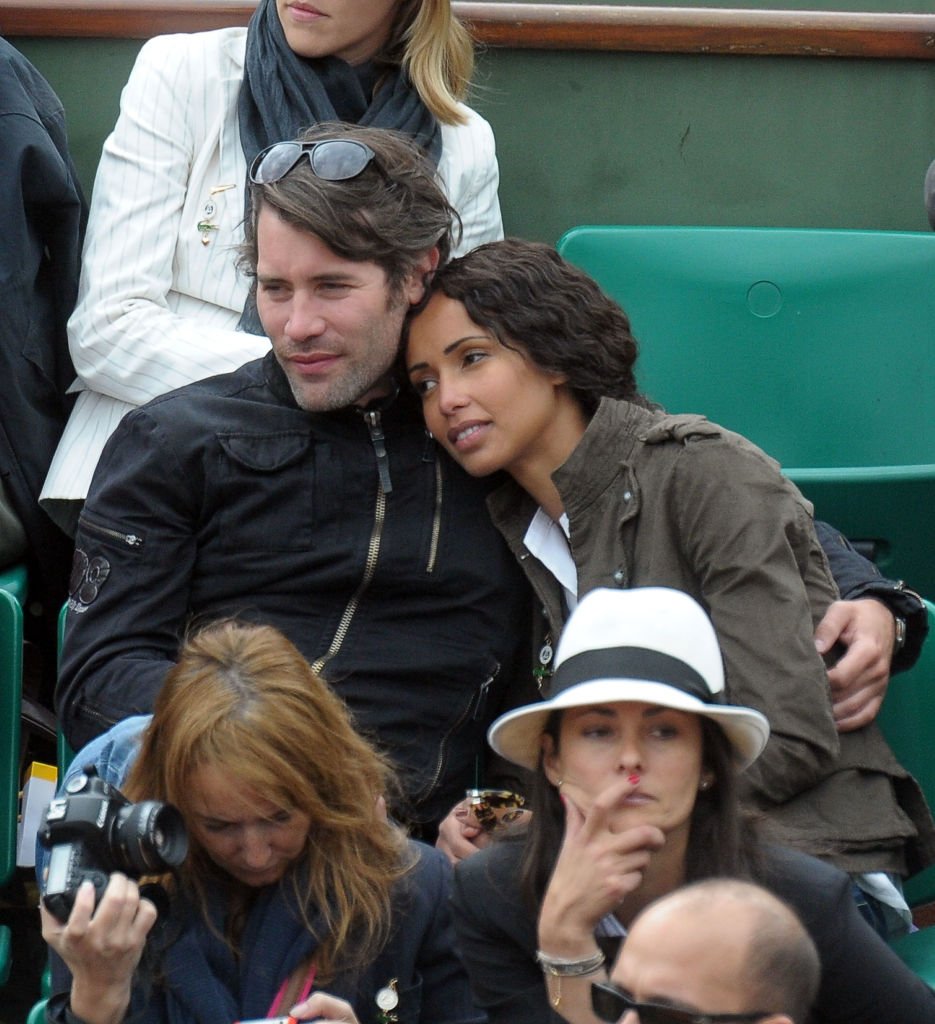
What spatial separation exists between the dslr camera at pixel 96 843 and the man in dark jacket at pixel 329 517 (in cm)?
58

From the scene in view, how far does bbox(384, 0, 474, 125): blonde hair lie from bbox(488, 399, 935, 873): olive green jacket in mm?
899

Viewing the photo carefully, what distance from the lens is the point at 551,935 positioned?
5.63 feet

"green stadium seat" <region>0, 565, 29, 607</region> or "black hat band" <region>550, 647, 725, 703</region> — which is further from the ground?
"black hat band" <region>550, 647, 725, 703</region>

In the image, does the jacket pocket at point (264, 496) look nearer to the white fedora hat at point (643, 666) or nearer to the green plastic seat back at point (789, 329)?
the white fedora hat at point (643, 666)

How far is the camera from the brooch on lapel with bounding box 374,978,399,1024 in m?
1.90

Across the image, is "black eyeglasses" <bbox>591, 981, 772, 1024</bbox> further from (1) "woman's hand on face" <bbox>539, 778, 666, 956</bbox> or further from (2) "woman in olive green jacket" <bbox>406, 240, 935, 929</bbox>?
(2) "woman in olive green jacket" <bbox>406, 240, 935, 929</bbox>

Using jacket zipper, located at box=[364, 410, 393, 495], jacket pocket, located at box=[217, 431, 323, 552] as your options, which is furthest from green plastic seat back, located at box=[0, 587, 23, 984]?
jacket zipper, located at box=[364, 410, 393, 495]

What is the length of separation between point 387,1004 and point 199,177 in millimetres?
1591

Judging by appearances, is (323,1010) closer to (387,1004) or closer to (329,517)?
(387,1004)

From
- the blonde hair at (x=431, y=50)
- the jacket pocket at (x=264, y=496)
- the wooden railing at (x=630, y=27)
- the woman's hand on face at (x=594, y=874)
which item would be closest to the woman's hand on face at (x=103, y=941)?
the woman's hand on face at (x=594, y=874)

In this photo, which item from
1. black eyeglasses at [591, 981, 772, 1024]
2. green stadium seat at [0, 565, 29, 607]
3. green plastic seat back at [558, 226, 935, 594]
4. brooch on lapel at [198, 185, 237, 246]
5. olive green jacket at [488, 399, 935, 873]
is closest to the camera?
black eyeglasses at [591, 981, 772, 1024]

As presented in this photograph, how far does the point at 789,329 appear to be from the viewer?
326 centimetres

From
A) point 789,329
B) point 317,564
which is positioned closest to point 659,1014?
point 317,564

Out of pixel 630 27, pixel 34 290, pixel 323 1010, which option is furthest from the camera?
pixel 630 27
